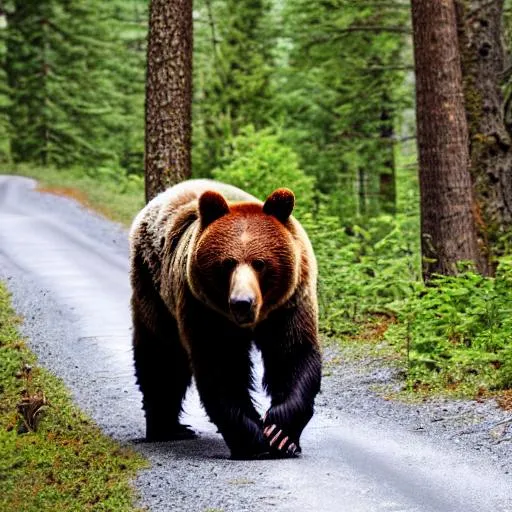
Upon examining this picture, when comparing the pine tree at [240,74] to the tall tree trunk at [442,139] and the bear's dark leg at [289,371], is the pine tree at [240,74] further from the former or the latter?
the bear's dark leg at [289,371]

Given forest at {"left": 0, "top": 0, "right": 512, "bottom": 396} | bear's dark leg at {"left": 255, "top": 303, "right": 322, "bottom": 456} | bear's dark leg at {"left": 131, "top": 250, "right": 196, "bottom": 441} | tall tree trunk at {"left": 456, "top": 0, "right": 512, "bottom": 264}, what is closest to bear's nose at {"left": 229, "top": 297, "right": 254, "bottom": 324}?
bear's dark leg at {"left": 255, "top": 303, "right": 322, "bottom": 456}

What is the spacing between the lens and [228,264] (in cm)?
616

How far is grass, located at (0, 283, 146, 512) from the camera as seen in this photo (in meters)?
5.73

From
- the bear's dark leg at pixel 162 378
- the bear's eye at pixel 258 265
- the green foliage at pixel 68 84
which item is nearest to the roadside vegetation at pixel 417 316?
the bear's dark leg at pixel 162 378

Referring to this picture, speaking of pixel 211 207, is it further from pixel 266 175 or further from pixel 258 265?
pixel 266 175

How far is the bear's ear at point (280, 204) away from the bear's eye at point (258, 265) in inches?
17.0

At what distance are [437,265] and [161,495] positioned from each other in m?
6.18

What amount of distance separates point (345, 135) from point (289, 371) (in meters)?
16.9

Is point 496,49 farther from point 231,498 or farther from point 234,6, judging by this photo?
point 234,6

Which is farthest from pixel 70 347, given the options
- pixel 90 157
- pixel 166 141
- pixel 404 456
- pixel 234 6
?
pixel 90 157

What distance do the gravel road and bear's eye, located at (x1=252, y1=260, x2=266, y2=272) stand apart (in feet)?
4.29

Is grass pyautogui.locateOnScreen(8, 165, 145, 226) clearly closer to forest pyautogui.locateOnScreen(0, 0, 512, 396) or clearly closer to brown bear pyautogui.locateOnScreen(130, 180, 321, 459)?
forest pyautogui.locateOnScreen(0, 0, 512, 396)

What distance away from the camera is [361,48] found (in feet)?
63.6

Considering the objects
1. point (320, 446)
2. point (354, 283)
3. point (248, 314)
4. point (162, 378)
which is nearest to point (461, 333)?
point (354, 283)
